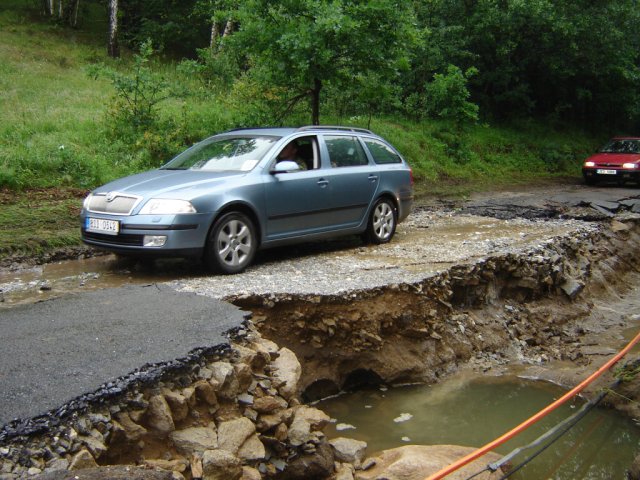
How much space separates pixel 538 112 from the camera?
28.8 metres

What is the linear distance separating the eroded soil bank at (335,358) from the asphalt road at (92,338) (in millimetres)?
195

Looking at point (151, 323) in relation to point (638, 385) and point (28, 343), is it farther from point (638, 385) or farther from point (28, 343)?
point (638, 385)

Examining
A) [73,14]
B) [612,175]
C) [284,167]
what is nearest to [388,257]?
[284,167]

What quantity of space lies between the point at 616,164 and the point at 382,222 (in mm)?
12329

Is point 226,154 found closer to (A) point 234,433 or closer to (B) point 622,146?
(A) point 234,433

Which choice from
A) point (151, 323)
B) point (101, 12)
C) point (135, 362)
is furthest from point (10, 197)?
point (101, 12)

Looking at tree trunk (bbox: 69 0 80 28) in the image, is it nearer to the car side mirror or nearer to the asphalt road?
the car side mirror

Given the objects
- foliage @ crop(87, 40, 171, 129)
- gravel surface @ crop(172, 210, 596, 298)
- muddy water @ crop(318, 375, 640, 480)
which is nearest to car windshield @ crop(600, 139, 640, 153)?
gravel surface @ crop(172, 210, 596, 298)

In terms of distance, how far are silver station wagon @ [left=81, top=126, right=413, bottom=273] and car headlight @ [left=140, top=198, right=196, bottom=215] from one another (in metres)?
0.01

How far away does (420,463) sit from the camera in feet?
16.6

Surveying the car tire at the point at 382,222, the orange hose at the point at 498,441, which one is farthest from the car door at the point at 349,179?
the orange hose at the point at 498,441

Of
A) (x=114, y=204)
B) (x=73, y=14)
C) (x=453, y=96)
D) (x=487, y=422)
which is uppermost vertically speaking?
(x=73, y=14)

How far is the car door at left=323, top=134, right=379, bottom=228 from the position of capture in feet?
29.8

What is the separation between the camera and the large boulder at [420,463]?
4.97 m
